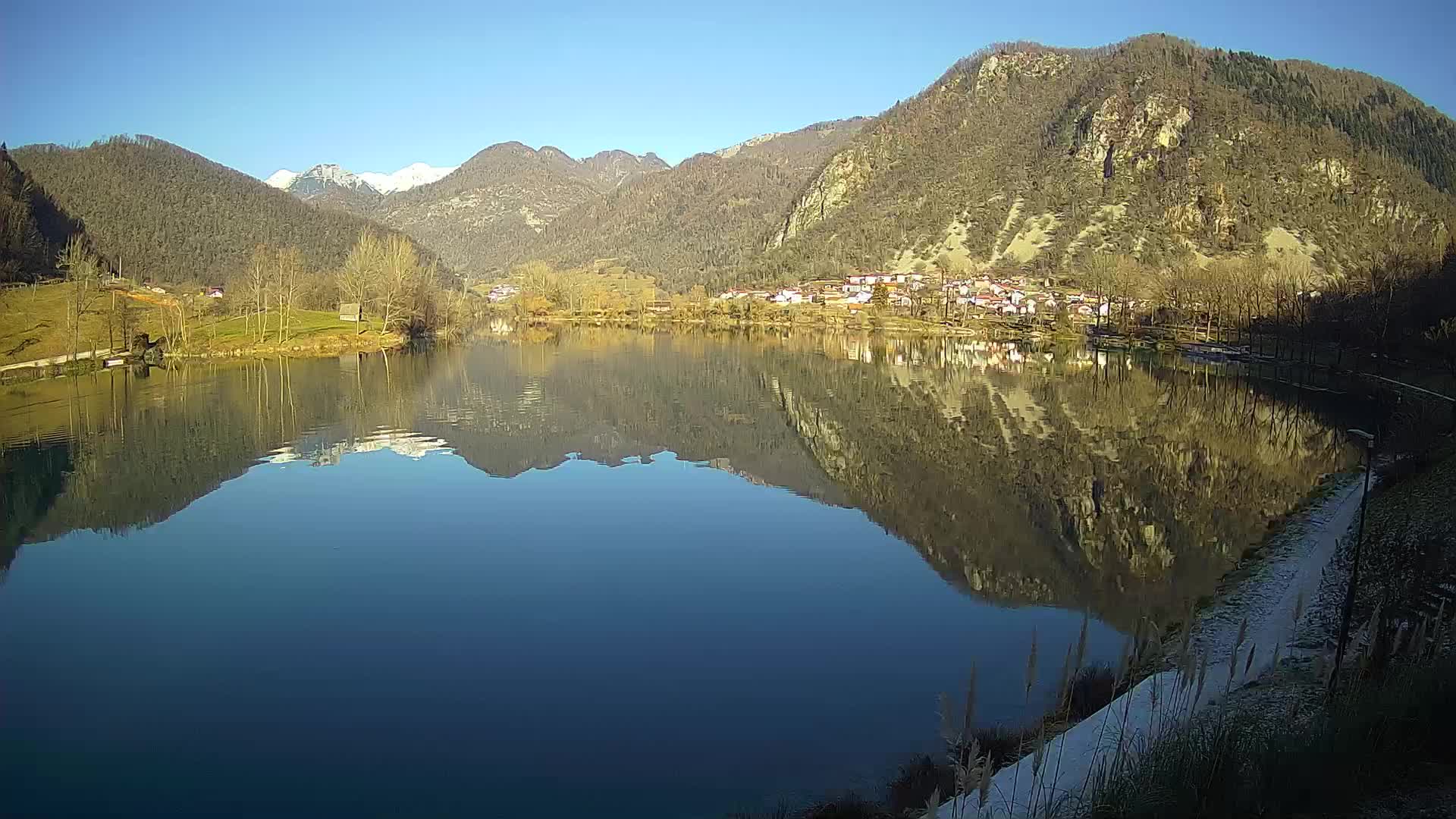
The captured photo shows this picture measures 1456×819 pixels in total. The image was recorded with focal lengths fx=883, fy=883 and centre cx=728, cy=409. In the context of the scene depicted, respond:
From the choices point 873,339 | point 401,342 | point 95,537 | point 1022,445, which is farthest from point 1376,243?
point 95,537

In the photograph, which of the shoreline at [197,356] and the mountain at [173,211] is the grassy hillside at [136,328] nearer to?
the shoreline at [197,356]

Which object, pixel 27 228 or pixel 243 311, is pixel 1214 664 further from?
pixel 27 228

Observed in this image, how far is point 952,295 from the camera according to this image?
10062 cm

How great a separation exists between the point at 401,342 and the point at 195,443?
143 ft

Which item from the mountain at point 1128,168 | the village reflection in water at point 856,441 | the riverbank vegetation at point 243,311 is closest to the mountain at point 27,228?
the riverbank vegetation at point 243,311

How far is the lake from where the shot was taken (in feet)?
28.1

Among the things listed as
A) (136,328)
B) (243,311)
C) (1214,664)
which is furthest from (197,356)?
(1214,664)

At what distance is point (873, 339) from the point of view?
75.6m

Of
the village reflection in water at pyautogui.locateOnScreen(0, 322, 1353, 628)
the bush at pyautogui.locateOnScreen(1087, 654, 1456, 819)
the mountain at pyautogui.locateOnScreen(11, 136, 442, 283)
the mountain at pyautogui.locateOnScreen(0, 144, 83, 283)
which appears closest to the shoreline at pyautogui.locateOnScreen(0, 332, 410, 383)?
the village reflection in water at pyautogui.locateOnScreen(0, 322, 1353, 628)

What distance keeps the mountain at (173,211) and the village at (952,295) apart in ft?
211

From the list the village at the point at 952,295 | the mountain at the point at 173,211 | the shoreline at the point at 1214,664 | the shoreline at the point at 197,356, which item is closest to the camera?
the shoreline at the point at 1214,664

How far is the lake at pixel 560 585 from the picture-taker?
858 cm

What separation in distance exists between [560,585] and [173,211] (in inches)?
5139

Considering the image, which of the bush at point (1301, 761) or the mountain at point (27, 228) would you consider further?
the mountain at point (27, 228)
